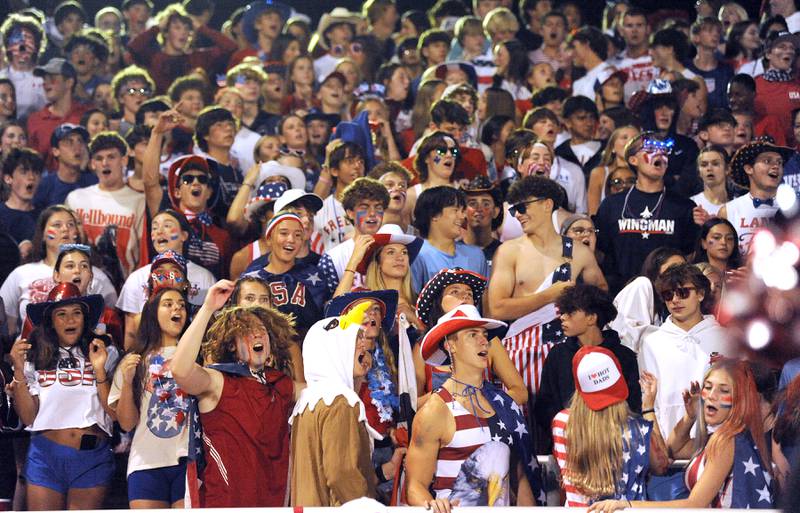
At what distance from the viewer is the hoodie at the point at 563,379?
661 centimetres

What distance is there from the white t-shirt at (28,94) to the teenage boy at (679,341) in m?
6.28

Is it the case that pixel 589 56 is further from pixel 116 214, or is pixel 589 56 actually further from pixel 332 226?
pixel 116 214

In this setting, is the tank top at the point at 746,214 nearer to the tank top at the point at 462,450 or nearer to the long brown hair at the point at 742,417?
the long brown hair at the point at 742,417

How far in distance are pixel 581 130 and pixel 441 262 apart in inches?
121

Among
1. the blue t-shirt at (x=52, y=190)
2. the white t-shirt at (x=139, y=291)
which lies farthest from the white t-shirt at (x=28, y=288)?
the blue t-shirt at (x=52, y=190)

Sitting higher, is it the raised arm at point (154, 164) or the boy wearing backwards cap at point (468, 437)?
the raised arm at point (154, 164)

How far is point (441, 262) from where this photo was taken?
24.7ft

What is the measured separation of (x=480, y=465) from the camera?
5672 millimetres

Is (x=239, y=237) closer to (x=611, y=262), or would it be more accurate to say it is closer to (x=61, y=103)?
(x=611, y=262)

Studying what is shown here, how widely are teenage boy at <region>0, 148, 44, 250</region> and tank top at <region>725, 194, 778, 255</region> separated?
4.73m

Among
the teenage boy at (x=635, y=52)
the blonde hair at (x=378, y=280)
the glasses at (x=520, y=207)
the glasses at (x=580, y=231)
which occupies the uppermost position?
the teenage boy at (x=635, y=52)

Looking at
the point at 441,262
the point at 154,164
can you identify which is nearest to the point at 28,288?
the point at 154,164

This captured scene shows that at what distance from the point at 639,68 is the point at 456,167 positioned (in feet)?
11.1

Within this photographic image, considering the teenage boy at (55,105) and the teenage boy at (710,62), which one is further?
the teenage boy at (710,62)
